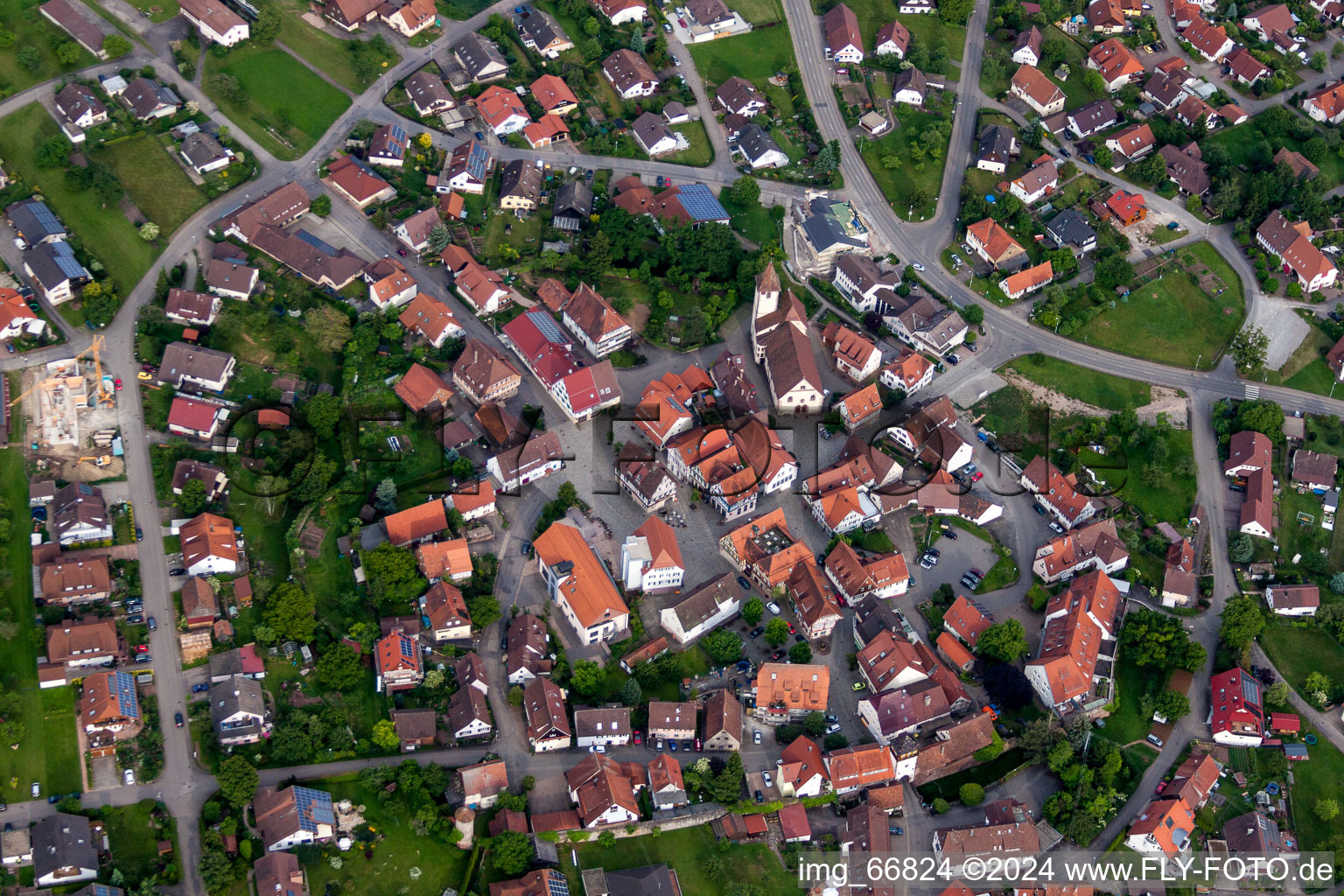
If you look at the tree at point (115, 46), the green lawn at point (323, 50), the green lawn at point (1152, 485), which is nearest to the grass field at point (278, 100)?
the green lawn at point (323, 50)

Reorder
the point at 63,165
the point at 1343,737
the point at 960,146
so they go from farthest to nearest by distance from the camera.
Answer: the point at 960,146
the point at 63,165
the point at 1343,737

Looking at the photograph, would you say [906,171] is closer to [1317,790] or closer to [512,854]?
[1317,790]

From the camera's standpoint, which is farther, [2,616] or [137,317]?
[137,317]

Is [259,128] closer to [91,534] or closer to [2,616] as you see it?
[91,534]

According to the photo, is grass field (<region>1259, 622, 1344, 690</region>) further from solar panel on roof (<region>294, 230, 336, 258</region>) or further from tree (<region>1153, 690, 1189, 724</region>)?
solar panel on roof (<region>294, 230, 336, 258</region>)

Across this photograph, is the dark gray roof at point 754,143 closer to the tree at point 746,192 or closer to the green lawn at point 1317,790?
the tree at point 746,192

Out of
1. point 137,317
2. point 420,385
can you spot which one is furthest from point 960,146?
point 137,317
